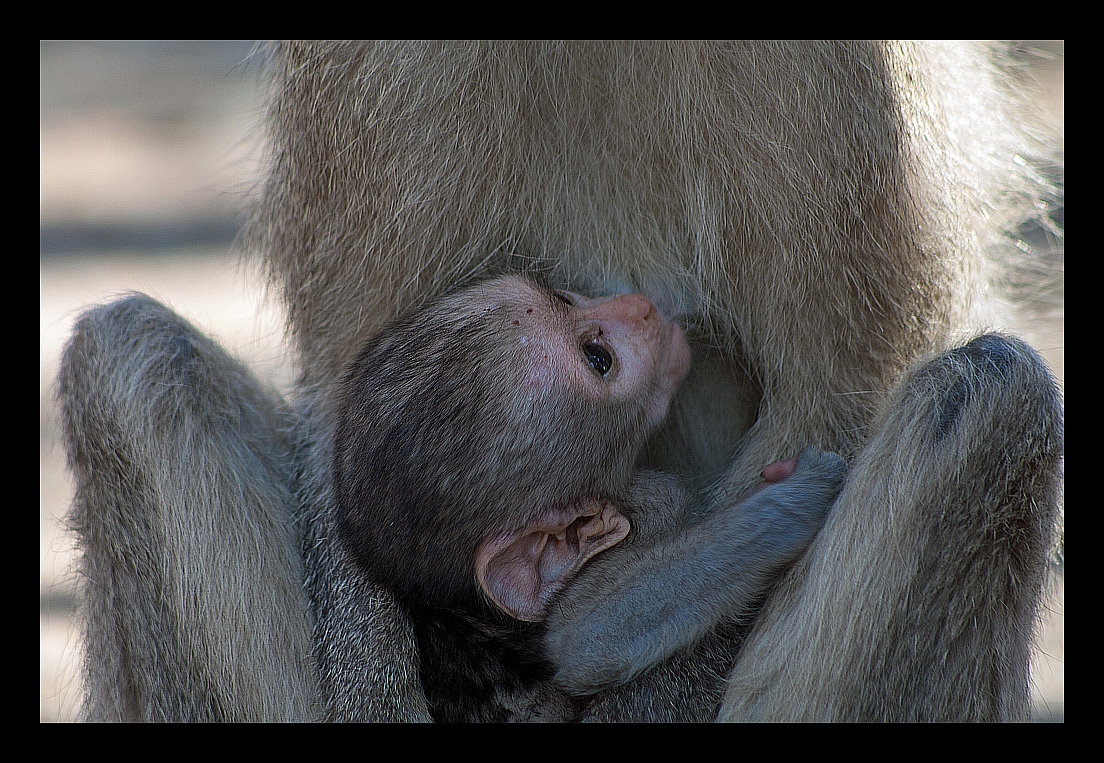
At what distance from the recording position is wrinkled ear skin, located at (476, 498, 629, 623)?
1.96 metres

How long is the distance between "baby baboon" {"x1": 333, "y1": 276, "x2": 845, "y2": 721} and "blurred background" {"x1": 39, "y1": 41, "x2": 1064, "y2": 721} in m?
1.34

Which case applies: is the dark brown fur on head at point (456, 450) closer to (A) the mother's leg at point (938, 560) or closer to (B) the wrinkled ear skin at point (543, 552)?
(B) the wrinkled ear skin at point (543, 552)

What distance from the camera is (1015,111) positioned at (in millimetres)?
2648

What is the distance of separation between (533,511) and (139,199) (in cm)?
394

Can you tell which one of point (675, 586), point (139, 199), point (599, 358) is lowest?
point (675, 586)

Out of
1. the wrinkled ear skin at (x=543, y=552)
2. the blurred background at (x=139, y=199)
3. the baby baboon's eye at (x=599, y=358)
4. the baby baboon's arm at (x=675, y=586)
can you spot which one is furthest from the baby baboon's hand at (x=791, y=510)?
the blurred background at (x=139, y=199)

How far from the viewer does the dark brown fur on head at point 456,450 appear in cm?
200

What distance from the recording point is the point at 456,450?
79.0 inches

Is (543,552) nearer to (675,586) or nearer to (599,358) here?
(675,586)

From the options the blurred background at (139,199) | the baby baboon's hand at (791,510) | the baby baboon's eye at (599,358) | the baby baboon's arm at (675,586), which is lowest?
the baby baboon's arm at (675,586)

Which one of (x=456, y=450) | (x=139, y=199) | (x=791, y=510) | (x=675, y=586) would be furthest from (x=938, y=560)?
(x=139, y=199)

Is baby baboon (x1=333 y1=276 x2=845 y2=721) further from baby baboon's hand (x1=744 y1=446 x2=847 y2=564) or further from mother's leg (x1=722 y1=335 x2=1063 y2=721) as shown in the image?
mother's leg (x1=722 y1=335 x2=1063 y2=721)

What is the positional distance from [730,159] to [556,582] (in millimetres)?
846

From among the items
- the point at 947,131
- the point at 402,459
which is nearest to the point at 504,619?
the point at 402,459
